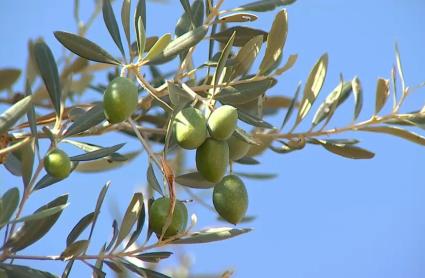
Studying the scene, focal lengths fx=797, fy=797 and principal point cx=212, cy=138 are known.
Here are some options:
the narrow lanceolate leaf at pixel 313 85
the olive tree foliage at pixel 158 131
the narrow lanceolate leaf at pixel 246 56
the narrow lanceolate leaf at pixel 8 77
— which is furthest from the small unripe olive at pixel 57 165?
the narrow lanceolate leaf at pixel 8 77

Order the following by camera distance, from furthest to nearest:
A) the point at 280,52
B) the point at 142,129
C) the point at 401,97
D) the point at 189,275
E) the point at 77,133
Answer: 1. the point at 189,275
2. the point at 401,97
3. the point at 142,129
4. the point at 280,52
5. the point at 77,133

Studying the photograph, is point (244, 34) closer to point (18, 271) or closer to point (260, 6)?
point (260, 6)

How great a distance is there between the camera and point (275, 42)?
1539 mm

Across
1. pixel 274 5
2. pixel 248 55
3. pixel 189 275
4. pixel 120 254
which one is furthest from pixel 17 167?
pixel 189 275

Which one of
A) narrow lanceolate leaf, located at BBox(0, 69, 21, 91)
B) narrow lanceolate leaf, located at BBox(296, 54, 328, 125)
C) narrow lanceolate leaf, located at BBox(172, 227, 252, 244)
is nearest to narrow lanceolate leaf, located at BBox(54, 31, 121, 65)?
narrow lanceolate leaf, located at BBox(172, 227, 252, 244)

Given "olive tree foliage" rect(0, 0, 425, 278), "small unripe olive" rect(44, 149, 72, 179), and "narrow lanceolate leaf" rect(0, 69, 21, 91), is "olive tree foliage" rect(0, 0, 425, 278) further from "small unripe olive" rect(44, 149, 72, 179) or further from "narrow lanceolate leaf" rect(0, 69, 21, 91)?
"narrow lanceolate leaf" rect(0, 69, 21, 91)

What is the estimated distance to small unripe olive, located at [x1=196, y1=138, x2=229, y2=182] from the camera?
1.35 metres

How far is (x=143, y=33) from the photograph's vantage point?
1.44 m

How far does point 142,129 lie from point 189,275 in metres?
0.62

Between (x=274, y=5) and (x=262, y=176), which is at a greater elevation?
(x=274, y=5)

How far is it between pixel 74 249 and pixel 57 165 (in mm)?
201

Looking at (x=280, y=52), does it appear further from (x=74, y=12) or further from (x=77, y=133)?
(x=74, y=12)

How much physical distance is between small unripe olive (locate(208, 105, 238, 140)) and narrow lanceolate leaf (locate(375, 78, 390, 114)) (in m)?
0.58

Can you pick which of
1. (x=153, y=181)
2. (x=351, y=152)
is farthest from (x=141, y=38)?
(x=351, y=152)
